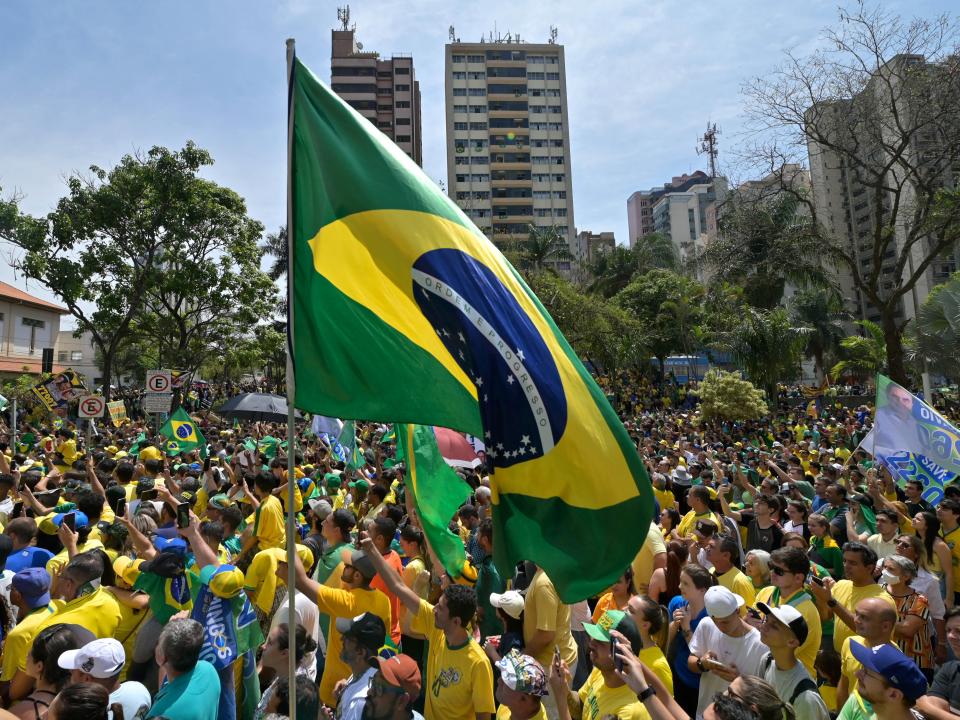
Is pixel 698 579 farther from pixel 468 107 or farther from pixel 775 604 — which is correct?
pixel 468 107

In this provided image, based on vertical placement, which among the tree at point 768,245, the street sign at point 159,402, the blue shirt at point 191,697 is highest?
the tree at point 768,245

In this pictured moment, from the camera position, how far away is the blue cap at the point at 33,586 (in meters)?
4.55

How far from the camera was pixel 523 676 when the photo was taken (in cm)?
343

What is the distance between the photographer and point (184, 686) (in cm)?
361

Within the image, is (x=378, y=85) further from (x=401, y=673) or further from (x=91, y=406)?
(x=401, y=673)

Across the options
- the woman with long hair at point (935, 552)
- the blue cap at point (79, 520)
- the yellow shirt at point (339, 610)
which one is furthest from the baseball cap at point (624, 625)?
the blue cap at point (79, 520)

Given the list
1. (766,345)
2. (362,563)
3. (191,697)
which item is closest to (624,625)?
(362,563)

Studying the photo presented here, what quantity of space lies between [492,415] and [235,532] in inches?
188

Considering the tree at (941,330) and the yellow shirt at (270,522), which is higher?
the tree at (941,330)

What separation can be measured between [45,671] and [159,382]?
15.5m

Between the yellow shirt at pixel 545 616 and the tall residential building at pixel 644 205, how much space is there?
144 metres

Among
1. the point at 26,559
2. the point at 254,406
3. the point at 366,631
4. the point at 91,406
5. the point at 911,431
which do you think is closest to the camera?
the point at 366,631

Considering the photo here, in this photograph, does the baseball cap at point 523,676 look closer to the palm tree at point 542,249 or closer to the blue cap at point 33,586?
the blue cap at point 33,586

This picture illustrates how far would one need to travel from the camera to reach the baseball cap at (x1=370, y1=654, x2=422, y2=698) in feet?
11.7
